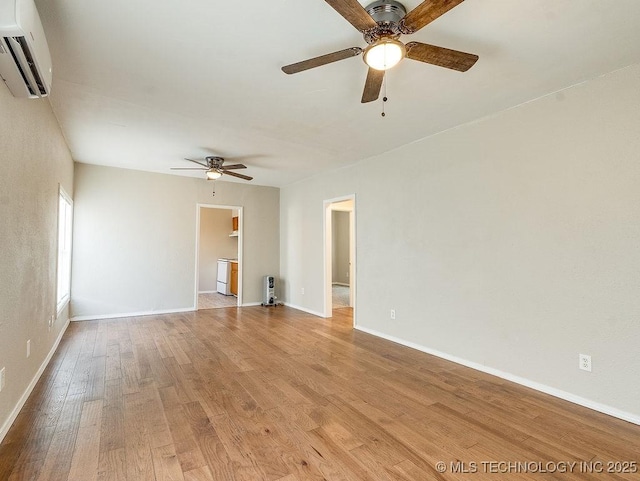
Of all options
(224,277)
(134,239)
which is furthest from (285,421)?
(224,277)

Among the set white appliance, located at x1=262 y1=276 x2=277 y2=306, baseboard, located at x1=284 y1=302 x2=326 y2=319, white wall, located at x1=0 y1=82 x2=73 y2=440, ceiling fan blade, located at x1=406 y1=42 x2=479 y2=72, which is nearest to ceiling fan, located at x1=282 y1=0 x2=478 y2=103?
ceiling fan blade, located at x1=406 y1=42 x2=479 y2=72

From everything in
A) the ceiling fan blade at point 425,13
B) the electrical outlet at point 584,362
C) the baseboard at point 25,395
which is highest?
the ceiling fan blade at point 425,13

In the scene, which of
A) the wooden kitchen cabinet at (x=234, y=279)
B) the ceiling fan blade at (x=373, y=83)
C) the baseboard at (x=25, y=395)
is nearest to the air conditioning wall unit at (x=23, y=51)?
the ceiling fan blade at (x=373, y=83)

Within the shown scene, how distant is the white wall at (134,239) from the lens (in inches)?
208

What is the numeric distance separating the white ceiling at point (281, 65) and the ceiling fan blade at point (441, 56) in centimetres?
23

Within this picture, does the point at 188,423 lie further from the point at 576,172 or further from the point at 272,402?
the point at 576,172

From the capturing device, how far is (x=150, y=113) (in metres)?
3.21

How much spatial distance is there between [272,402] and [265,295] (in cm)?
434

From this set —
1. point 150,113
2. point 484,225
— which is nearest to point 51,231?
point 150,113

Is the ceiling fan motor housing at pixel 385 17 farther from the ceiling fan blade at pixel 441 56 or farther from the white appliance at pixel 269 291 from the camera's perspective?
the white appliance at pixel 269 291

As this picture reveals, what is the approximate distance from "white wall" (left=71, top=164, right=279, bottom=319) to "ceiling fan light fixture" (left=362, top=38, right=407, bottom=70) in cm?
504

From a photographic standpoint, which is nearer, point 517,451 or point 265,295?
point 517,451

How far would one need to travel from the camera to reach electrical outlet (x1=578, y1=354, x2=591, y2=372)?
8.21 feet

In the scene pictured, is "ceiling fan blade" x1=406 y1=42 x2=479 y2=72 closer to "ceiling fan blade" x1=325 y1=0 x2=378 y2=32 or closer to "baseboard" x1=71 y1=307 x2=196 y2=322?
"ceiling fan blade" x1=325 y1=0 x2=378 y2=32
